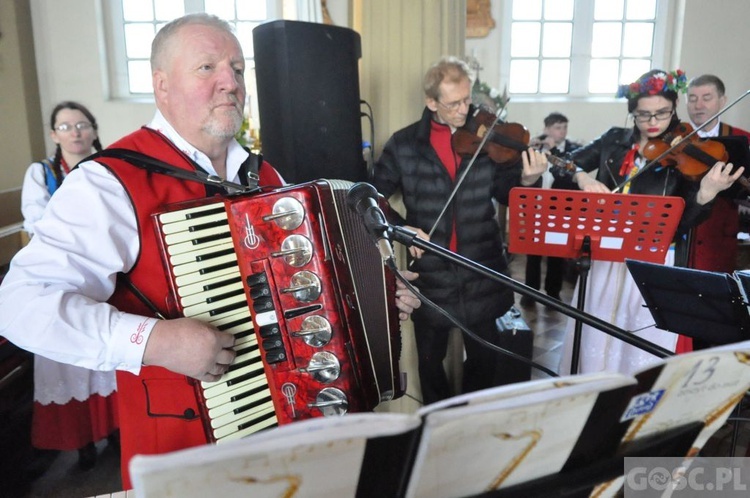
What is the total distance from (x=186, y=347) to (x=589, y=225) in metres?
1.50

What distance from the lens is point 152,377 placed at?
46.8 inches

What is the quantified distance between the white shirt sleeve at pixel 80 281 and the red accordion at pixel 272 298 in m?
0.14

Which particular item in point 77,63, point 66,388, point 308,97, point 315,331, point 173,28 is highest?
point 77,63

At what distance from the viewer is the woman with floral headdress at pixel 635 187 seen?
2246mm

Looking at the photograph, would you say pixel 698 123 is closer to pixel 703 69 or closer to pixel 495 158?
pixel 495 158

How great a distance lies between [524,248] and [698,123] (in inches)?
91.4

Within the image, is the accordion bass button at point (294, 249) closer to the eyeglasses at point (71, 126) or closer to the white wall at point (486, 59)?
the eyeglasses at point (71, 126)

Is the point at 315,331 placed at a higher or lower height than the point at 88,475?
higher

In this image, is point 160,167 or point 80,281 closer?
point 80,281

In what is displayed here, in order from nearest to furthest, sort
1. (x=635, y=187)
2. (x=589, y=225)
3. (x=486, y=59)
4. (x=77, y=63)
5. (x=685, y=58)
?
(x=589, y=225), (x=635, y=187), (x=77, y=63), (x=685, y=58), (x=486, y=59)

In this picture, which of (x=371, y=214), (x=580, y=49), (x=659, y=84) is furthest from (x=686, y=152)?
(x=580, y=49)

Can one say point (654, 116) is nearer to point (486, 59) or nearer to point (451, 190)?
point (451, 190)

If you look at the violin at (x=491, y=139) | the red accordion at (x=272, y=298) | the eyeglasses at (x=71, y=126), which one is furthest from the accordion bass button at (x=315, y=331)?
the eyeglasses at (x=71, y=126)

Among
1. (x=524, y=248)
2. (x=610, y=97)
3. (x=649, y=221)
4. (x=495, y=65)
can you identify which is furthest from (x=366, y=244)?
(x=610, y=97)
